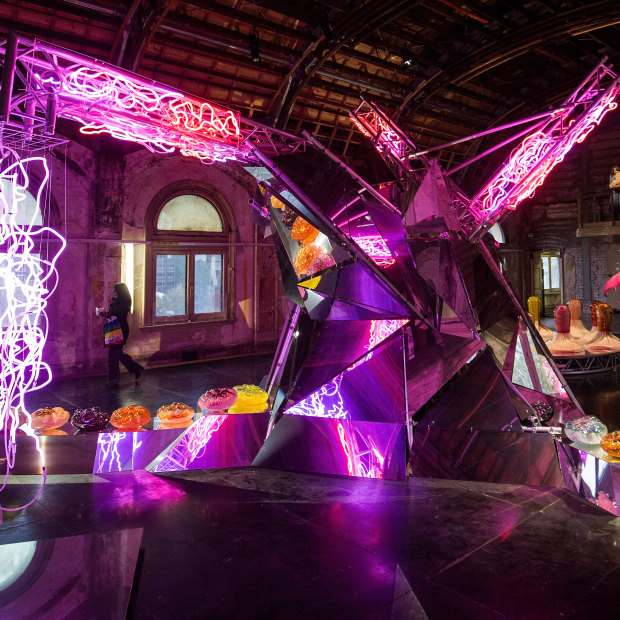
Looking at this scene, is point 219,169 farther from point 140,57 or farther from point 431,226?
point 431,226

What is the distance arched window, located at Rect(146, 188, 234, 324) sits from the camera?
394 inches

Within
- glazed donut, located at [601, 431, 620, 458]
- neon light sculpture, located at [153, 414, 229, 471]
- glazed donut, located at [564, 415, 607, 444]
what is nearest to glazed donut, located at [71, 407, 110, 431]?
neon light sculpture, located at [153, 414, 229, 471]

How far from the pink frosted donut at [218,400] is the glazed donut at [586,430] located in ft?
9.04

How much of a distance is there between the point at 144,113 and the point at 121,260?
5.93 metres

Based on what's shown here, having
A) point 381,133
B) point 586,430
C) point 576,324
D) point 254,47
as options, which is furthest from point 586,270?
point 586,430

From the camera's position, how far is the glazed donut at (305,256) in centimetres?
453

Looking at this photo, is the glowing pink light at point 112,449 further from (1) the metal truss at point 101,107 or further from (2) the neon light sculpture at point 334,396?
(1) the metal truss at point 101,107

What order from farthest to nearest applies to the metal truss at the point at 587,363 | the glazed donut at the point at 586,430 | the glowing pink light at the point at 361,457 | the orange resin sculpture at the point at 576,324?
1. the orange resin sculpture at the point at 576,324
2. the metal truss at the point at 587,363
3. the glowing pink light at the point at 361,457
4. the glazed donut at the point at 586,430

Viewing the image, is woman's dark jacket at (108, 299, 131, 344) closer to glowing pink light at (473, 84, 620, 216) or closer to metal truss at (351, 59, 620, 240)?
metal truss at (351, 59, 620, 240)

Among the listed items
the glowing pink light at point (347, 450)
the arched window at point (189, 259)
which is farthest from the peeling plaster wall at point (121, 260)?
the glowing pink light at point (347, 450)

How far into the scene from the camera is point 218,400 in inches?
176

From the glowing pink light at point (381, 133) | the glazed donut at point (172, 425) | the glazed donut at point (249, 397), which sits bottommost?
the glazed donut at point (172, 425)

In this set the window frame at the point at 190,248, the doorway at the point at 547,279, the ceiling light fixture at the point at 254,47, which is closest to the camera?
the ceiling light fixture at the point at 254,47

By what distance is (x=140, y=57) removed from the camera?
8391 millimetres
